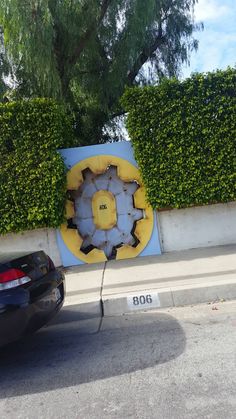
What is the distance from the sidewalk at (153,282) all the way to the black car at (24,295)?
1.34 meters

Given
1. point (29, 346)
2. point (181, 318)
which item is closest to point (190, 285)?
point (181, 318)

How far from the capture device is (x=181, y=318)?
17.1 ft

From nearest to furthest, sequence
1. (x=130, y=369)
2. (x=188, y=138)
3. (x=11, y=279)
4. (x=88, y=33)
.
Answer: (x=130, y=369), (x=11, y=279), (x=188, y=138), (x=88, y=33)

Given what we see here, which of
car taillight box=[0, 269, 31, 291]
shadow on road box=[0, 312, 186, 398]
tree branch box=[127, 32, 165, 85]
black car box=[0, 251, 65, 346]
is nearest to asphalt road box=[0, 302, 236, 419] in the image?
shadow on road box=[0, 312, 186, 398]

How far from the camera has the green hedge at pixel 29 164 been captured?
7.73 meters

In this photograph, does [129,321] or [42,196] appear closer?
[129,321]

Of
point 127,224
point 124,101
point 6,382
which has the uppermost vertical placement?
point 124,101

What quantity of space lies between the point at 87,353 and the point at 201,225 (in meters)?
4.22

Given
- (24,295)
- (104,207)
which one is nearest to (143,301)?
(24,295)

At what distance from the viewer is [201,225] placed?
26.6 feet

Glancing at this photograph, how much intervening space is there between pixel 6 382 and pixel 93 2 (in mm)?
7795

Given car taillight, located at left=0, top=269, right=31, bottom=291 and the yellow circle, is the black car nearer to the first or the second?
car taillight, located at left=0, top=269, right=31, bottom=291

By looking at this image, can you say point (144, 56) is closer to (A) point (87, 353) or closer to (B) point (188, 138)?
(B) point (188, 138)

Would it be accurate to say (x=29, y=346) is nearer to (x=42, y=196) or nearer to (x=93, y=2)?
(x=42, y=196)
